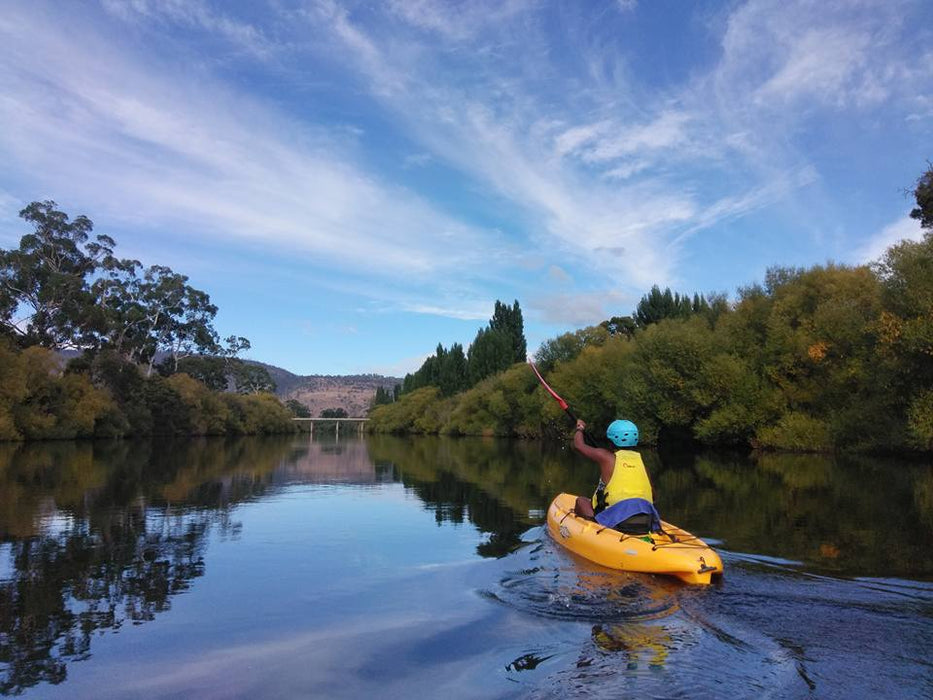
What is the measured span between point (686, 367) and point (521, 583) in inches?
1659

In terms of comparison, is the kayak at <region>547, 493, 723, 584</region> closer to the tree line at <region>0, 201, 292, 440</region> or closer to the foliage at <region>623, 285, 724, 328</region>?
the tree line at <region>0, 201, 292, 440</region>

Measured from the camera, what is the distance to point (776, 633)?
6887mm

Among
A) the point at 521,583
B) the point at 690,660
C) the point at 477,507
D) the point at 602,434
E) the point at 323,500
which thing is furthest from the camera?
the point at 602,434

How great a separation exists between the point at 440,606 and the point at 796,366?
4266 cm

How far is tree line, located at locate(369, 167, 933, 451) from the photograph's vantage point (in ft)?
102

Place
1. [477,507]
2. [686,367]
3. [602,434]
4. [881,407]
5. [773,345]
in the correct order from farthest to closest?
Answer: [602,434] < [686,367] < [773,345] < [881,407] < [477,507]

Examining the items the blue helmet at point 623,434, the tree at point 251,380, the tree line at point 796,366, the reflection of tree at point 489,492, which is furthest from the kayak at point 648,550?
the tree at point 251,380

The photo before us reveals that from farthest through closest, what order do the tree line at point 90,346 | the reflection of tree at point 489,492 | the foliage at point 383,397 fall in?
the foliage at point 383,397 < the tree line at point 90,346 < the reflection of tree at point 489,492

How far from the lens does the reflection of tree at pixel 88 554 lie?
693 centimetres

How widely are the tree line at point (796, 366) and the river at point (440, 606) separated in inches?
669

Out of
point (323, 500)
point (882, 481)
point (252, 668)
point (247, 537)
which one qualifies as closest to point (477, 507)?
point (323, 500)

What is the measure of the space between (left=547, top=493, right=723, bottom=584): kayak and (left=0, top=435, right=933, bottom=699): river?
0.24 meters

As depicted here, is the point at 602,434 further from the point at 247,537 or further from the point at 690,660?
the point at 690,660

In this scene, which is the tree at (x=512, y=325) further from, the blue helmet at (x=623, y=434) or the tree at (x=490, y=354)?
the blue helmet at (x=623, y=434)
